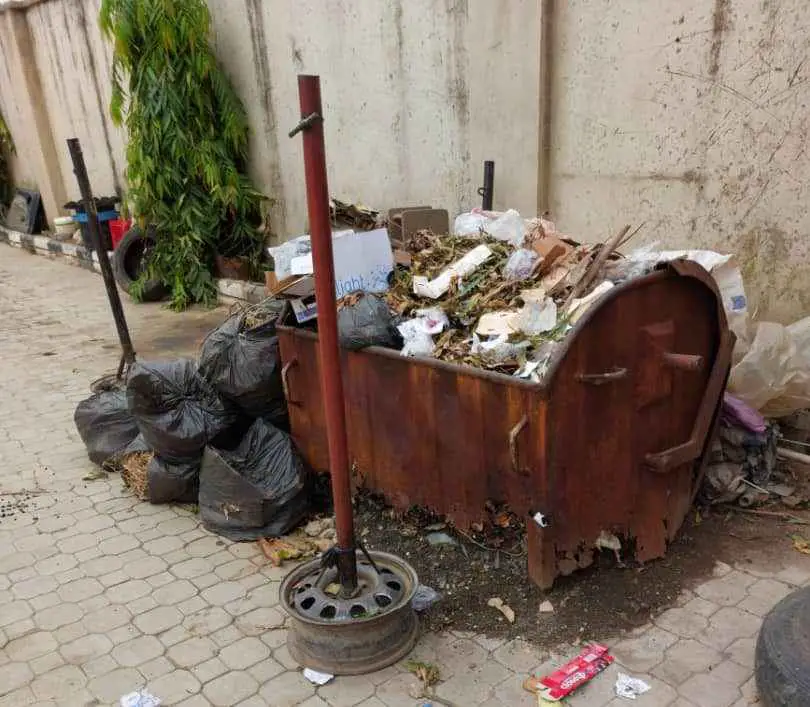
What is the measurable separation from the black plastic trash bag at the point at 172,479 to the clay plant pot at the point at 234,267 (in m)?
4.46

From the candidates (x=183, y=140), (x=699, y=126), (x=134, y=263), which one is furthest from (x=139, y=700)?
(x=134, y=263)

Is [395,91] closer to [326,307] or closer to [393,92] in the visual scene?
[393,92]

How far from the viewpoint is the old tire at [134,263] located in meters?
8.79

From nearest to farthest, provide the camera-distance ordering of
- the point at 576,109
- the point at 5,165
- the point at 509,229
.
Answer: the point at 509,229, the point at 576,109, the point at 5,165

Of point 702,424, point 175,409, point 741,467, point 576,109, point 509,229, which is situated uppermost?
point 576,109

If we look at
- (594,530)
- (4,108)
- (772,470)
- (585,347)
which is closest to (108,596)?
(594,530)

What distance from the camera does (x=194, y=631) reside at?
2.97 metres

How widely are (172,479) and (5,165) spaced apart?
1387 centimetres

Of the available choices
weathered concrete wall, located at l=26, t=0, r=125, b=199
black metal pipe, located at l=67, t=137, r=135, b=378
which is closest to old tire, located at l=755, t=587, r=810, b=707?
black metal pipe, located at l=67, t=137, r=135, b=378

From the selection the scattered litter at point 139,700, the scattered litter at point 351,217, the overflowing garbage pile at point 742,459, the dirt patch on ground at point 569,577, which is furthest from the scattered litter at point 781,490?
the scattered litter at point 139,700

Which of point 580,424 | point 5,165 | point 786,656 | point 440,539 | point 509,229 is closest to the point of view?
point 786,656

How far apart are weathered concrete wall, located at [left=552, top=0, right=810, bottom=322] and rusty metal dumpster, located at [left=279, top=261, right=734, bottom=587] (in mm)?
1236

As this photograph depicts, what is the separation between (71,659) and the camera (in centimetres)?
283

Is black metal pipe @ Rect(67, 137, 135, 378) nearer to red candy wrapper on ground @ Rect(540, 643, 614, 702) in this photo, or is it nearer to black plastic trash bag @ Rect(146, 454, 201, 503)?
black plastic trash bag @ Rect(146, 454, 201, 503)
